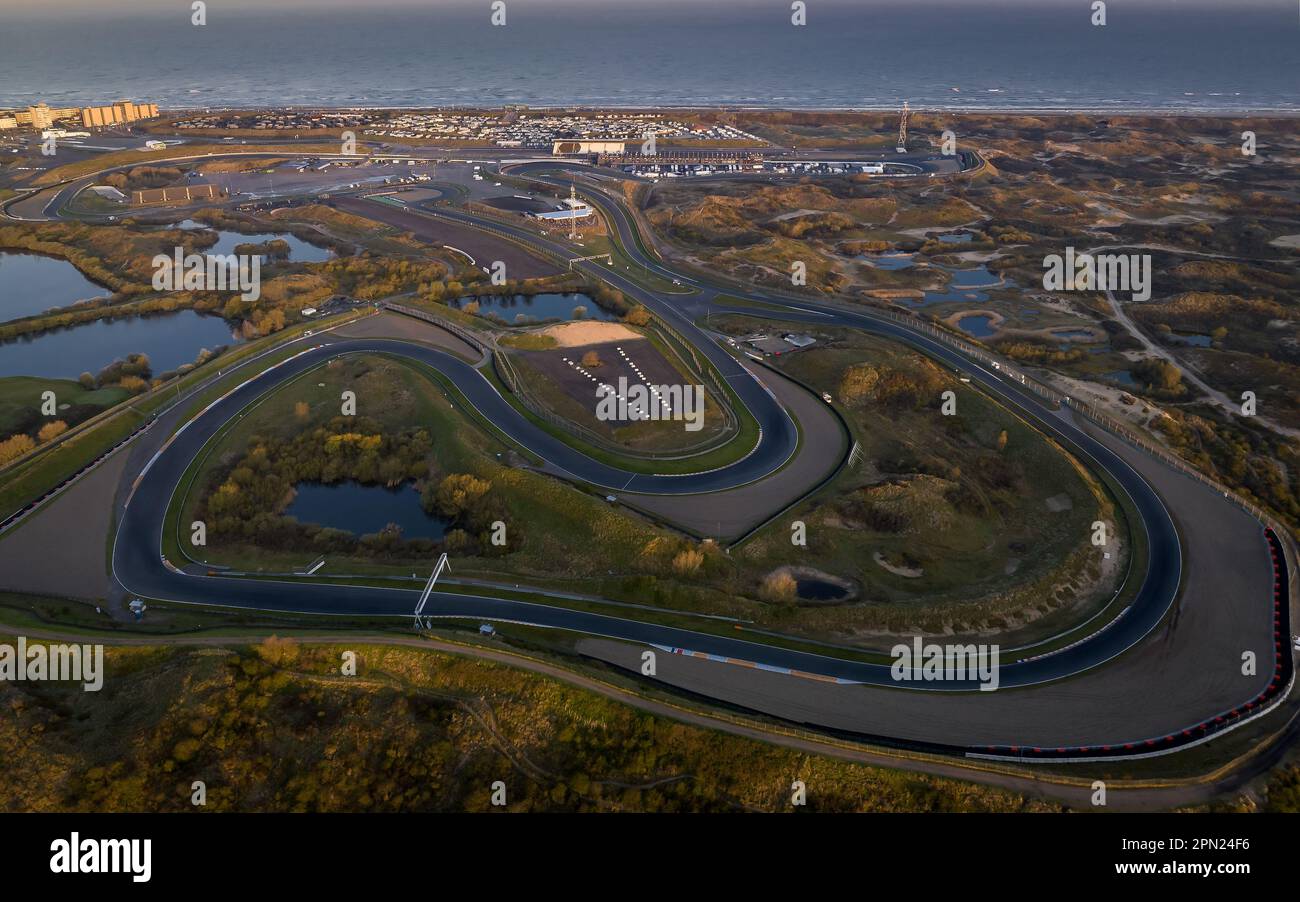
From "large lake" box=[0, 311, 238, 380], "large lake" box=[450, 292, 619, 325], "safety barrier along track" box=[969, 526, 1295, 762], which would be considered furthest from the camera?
"large lake" box=[450, 292, 619, 325]

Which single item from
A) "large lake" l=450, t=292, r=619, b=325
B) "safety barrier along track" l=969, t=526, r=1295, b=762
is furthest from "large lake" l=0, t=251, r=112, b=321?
"safety barrier along track" l=969, t=526, r=1295, b=762

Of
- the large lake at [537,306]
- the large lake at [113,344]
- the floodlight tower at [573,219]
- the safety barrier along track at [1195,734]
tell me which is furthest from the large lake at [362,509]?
the floodlight tower at [573,219]

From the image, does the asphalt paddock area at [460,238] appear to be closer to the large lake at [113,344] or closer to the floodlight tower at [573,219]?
the floodlight tower at [573,219]

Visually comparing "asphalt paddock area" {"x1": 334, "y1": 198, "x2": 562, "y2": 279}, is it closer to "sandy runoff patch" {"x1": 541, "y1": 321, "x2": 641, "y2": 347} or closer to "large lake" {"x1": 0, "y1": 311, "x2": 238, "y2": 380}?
"sandy runoff patch" {"x1": 541, "y1": 321, "x2": 641, "y2": 347}

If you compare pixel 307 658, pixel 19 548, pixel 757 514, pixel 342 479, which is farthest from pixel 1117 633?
pixel 19 548

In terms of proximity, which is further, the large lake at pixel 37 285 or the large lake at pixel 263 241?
the large lake at pixel 263 241
